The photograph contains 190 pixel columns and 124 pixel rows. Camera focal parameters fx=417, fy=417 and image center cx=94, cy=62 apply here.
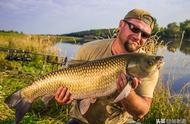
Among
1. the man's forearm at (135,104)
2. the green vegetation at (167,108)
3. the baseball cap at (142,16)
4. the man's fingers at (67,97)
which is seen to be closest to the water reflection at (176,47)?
the green vegetation at (167,108)

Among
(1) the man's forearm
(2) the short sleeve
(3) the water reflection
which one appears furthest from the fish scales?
(3) the water reflection

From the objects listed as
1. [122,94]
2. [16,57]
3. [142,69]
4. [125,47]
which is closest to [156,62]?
[142,69]

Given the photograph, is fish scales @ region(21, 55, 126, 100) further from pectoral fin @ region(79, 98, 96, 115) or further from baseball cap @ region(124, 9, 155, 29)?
baseball cap @ region(124, 9, 155, 29)

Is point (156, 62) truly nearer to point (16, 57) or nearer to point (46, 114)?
point (46, 114)

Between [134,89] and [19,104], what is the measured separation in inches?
46.2

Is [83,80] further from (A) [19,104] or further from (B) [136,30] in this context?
(B) [136,30]

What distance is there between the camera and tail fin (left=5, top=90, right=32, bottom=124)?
13.2 ft

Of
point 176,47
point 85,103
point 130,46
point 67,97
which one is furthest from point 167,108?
point 176,47

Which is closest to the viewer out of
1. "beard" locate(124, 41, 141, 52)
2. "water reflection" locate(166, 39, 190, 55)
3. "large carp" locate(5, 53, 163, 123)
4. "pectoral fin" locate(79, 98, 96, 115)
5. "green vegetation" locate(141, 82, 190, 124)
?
"large carp" locate(5, 53, 163, 123)

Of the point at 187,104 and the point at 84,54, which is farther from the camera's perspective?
the point at 187,104

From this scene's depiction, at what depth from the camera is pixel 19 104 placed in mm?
4039

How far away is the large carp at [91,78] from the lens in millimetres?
3781

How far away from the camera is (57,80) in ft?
13.0

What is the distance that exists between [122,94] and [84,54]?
1131mm
